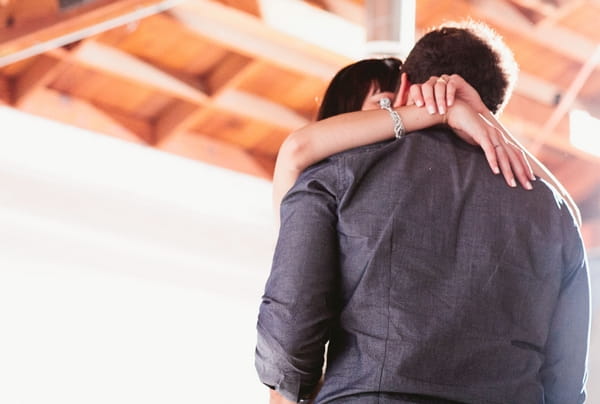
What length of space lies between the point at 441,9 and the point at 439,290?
394 centimetres

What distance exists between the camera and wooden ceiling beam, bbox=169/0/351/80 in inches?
174

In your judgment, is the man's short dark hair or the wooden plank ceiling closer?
the man's short dark hair

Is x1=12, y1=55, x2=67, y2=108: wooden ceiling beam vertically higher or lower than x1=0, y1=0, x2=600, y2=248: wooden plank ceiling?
lower

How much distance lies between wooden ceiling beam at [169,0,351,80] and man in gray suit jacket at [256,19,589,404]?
3183mm

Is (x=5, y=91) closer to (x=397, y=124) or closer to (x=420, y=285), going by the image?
(x=397, y=124)

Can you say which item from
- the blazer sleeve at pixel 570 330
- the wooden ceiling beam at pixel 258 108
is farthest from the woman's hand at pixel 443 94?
the wooden ceiling beam at pixel 258 108

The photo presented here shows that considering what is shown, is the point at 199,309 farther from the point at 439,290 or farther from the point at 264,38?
the point at 439,290

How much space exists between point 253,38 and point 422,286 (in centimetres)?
386

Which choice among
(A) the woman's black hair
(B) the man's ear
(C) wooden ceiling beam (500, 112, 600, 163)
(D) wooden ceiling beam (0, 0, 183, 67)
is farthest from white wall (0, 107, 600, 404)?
(B) the man's ear

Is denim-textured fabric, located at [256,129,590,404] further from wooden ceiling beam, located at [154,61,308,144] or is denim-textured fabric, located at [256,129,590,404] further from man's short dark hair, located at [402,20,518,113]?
wooden ceiling beam, located at [154,61,308,144]

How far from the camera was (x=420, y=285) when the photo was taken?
1.22 metres

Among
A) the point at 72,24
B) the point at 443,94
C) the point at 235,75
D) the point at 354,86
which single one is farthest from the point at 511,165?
the point at 235,75

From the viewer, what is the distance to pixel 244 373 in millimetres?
5113

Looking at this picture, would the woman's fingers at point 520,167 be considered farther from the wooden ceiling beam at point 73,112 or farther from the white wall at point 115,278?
the wooden ceiling beam at point 73,112
